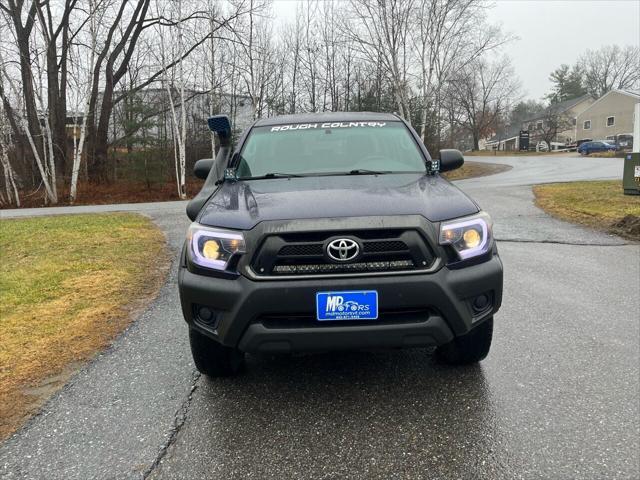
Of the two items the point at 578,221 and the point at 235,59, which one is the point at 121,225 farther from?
the point at 235,59

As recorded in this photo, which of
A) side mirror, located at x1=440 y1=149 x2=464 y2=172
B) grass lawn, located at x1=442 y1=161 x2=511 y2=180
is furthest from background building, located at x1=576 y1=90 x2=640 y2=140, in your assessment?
side mirror, located at x1=440 y1=149 x2=464 y2=172

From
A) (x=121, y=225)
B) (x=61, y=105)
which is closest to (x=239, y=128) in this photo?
(x=61, y=105)

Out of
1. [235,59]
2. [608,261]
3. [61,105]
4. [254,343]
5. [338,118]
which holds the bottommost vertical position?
[608,261]

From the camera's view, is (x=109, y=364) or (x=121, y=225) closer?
(x=109, y=364)

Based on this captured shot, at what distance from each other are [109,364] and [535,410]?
9.31ft

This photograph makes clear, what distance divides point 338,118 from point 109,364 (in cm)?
278

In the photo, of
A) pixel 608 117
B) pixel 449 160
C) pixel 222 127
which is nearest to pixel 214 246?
pixel 449 160

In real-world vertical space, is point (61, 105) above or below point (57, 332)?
above

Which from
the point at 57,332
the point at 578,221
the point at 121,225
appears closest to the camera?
the point at 57,332

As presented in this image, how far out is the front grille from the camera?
2428mm

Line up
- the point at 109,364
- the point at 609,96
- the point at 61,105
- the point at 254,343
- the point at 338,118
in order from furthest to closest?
1. the point at 609,96
2. the point at 61,105
3. the point at 338,118
4. the point at 109,364
5. the point at 254,343

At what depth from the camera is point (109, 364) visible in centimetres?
338

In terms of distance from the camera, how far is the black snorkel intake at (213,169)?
3832mm

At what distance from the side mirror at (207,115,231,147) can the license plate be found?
2.93 meters
